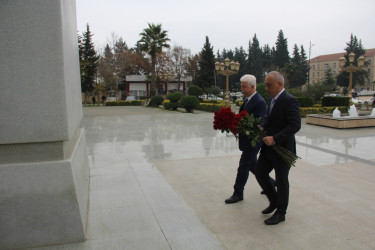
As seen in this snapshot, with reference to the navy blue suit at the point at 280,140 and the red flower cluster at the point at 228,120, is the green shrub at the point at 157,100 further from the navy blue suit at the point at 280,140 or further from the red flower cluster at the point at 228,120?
the navy blue suit at the point at 280,140

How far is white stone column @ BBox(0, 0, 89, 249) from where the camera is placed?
2779mm

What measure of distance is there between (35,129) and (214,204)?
2471 mm

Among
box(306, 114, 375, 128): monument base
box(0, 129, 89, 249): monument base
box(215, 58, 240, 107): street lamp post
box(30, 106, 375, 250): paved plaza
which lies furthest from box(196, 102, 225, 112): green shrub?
box(0, 129, 89, 249): monument base

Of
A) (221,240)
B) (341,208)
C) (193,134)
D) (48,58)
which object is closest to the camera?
(48,58)

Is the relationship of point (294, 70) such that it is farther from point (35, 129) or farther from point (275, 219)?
point (35, 129)

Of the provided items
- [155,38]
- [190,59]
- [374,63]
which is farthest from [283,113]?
[374,63]

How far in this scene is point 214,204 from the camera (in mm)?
4141

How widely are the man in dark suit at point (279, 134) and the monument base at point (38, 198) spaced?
214cm

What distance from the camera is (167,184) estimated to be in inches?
197

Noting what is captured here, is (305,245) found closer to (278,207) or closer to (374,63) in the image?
(278,207)

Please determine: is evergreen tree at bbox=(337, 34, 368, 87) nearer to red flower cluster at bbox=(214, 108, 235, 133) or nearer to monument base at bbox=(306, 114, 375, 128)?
monument base at bbox=(306, 114, 375, 128)

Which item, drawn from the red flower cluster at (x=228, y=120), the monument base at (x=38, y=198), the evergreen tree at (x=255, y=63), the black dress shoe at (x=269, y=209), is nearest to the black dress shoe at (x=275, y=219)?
the black dress shoe at (x=269, y=209)

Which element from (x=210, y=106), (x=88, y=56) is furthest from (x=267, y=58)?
(x=210, y=106)

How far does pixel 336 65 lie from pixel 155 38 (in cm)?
7412
